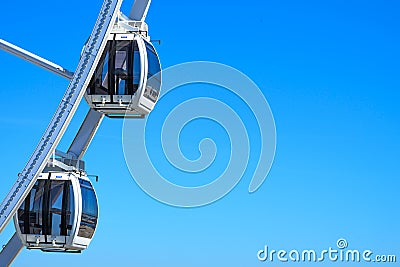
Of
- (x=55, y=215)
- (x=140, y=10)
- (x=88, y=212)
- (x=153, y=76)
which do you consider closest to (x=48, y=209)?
(x=55, y=215)

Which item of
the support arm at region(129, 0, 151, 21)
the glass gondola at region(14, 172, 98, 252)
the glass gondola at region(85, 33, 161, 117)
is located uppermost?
the support arm at region(129, 0, 151, 21)

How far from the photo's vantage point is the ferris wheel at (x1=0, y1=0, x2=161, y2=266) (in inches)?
1244

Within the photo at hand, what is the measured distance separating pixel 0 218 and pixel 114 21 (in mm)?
6767

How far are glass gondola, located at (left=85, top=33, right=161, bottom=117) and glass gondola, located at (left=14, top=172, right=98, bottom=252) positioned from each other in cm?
266

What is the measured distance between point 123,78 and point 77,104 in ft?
6.00

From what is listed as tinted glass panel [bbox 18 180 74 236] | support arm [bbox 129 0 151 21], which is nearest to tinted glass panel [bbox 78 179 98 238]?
tinted glass panel [bbox 18 180 74 236]

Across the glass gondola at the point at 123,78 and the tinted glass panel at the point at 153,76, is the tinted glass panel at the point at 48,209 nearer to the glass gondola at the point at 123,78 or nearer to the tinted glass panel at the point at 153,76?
the glass gondola at the point at 123,78

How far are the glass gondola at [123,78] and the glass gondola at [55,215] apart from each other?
2.66 m

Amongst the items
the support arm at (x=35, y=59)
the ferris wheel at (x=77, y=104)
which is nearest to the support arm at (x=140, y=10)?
the ferris wheel at (x=77, y=104)

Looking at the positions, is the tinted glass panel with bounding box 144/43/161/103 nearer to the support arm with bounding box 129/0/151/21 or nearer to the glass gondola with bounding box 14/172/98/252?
the support arm with bounding box 129/0/151/21

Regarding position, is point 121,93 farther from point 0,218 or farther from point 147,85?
point 0,218

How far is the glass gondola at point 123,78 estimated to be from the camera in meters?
32.3

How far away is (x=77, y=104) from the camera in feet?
103

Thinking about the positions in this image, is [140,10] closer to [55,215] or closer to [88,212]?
[88,212]
